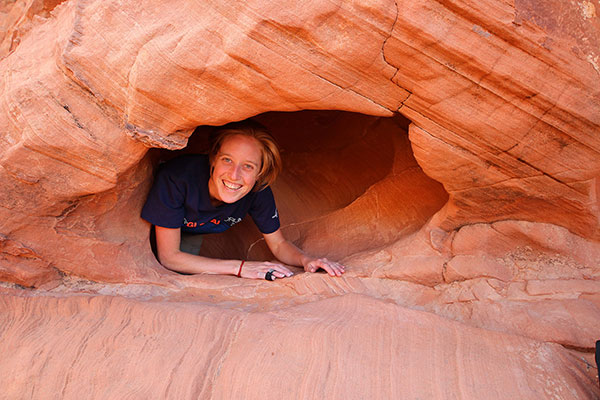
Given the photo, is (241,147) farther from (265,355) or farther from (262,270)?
(265,355)

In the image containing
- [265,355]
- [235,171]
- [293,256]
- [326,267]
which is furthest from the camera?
[293,256]

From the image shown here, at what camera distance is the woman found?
7.44ft

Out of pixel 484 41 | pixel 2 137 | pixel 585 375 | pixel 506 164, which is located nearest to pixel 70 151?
pixel 2 137

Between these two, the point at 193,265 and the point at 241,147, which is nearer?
the point at 241,147

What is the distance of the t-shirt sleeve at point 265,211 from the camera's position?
2.65 metres

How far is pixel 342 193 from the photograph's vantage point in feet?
10.6

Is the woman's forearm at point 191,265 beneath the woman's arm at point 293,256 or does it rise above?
beneath

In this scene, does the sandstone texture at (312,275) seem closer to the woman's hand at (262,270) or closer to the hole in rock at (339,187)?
the woman's hand at (262,270)

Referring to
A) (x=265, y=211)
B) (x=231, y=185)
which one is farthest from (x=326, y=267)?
(x=231, y=185)

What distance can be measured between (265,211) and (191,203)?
50 cm

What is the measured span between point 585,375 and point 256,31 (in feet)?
5.96

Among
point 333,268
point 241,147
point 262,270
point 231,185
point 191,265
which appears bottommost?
point 191,265

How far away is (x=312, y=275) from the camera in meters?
2.30

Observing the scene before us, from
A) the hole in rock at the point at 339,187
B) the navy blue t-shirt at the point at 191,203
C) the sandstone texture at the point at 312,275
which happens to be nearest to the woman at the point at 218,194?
the navy blue t-shirt at the point at 191,203
